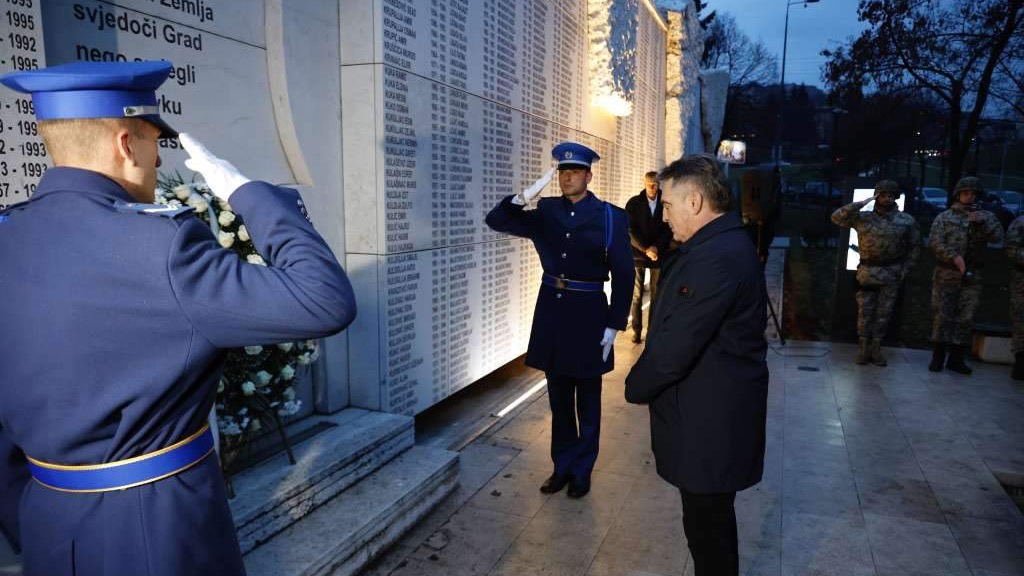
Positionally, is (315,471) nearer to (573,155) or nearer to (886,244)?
(573,155)

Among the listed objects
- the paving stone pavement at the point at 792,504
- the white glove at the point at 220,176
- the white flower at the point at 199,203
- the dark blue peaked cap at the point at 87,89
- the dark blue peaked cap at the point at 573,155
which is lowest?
the paving stone pavement at the point at 792,504

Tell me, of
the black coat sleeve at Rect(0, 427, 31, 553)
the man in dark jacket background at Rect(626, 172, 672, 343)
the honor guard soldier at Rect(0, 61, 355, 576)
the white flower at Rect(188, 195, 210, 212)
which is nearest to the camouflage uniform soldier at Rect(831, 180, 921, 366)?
the man in dark jacket background at Rect(626, 172, 672, 343)

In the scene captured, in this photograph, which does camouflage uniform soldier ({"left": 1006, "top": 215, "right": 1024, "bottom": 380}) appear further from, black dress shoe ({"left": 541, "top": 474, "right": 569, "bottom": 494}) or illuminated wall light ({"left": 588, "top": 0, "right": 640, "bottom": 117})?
black dress shoe ({"left": 541, "top": 474, "right": 569, "bottom": 494})

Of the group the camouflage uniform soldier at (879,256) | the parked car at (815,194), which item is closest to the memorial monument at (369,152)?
the camouflage uniform soldier at (879,256)

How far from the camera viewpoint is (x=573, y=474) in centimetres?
362

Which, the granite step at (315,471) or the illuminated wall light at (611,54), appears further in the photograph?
the illuminated wall light at (611,54)

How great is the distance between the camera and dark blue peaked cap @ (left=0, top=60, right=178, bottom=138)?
1147 mm

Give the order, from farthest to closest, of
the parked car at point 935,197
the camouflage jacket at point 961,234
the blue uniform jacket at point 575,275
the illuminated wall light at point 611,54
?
1. the parked car at point 935,197
2. the illuminated wall light at point 611,54
3. the camouflage jacket at point 961,234
4. the blue uniform jacket at point 575,275

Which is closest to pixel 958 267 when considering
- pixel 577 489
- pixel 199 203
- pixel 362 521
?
pixel 577 489

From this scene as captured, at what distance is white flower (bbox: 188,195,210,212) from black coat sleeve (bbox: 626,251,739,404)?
61.0 inches

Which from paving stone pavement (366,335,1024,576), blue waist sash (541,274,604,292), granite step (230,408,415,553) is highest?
blue waist sash (541,274,604,292)

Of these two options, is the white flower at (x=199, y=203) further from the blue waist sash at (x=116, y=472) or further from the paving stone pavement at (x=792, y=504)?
the paving stone pavement at (x=792, y=504)

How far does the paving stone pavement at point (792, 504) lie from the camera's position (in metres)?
2.95

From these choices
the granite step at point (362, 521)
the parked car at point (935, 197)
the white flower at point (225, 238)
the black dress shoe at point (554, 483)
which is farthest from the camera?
the parked car at point (935, 197)
